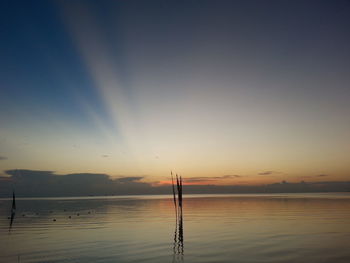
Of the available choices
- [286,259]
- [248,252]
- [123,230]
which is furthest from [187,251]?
[123,230]

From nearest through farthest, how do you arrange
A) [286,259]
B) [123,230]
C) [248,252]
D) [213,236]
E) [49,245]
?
[286,259], [248,252], [49,245], [213,236], [123,230]

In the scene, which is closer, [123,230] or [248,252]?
[248,252]

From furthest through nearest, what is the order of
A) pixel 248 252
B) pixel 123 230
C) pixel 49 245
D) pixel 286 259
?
pixel 123 230
pixel 49 245
pixel 248 252
pixel 286 259

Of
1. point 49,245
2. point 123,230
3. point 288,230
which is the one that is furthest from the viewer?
point 123,230

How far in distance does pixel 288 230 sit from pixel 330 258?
1658 cm

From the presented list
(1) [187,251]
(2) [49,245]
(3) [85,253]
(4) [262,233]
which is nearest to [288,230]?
(4) [262,233]

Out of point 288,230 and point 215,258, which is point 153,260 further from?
point 288,230

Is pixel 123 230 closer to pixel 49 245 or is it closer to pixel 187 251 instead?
pixel 49 245

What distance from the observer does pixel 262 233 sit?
38.8 metres

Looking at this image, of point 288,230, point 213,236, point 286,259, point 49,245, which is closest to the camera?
point 286,259

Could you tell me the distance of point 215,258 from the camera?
25.4 meters

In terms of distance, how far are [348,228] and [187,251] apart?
2769 centimetres

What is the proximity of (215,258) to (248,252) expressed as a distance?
165 inches

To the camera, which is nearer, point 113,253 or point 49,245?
point 113,253
